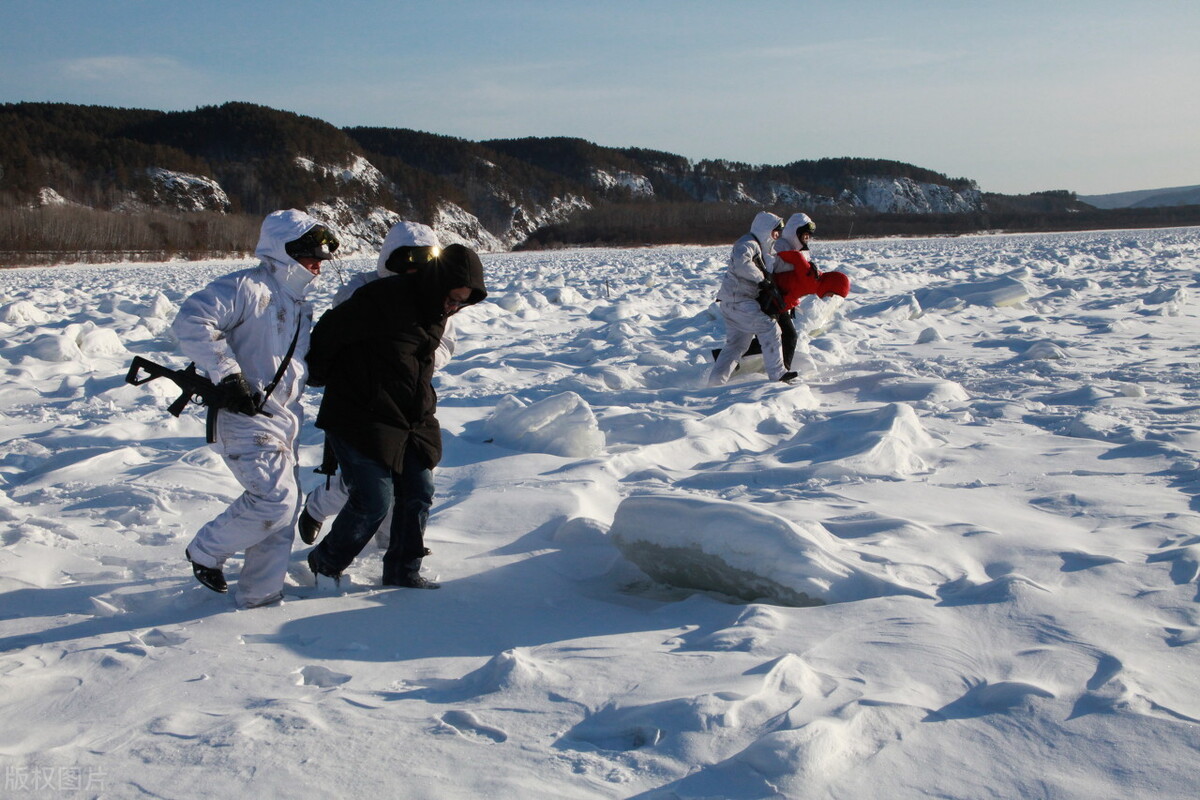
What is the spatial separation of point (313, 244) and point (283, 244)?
3.7 inches

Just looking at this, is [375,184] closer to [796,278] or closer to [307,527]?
[796,278]

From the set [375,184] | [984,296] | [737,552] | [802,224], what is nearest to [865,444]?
[737,552]

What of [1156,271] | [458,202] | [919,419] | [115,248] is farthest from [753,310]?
[458,202]

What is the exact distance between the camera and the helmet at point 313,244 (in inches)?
125

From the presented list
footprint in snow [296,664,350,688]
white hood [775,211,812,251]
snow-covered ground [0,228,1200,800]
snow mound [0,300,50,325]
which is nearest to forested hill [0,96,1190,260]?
snow mound [0,300,50,325]

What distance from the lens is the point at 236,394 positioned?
3004 mm

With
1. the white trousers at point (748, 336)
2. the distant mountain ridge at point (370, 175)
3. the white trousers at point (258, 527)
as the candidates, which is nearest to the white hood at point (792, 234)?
the white trousers at point (748, 336)

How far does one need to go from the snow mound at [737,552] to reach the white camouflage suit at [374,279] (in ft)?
2.97

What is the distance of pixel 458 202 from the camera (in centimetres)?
9412

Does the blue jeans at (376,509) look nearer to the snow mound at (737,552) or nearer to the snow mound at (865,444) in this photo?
the snow mound at (737,552)

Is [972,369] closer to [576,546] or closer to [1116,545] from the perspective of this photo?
[1116,545]

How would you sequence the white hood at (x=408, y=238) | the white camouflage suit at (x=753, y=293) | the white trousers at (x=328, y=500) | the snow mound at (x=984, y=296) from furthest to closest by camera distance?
the snow mound at (x=984, y=296), the white camouflage suit at (x=753, y=293), the white trousers at (x=328, y=500), the white hood at (x=408, y=238)

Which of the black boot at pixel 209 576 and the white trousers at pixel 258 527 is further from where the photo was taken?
the black boot at pixel 209 576

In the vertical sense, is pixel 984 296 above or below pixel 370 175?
below
